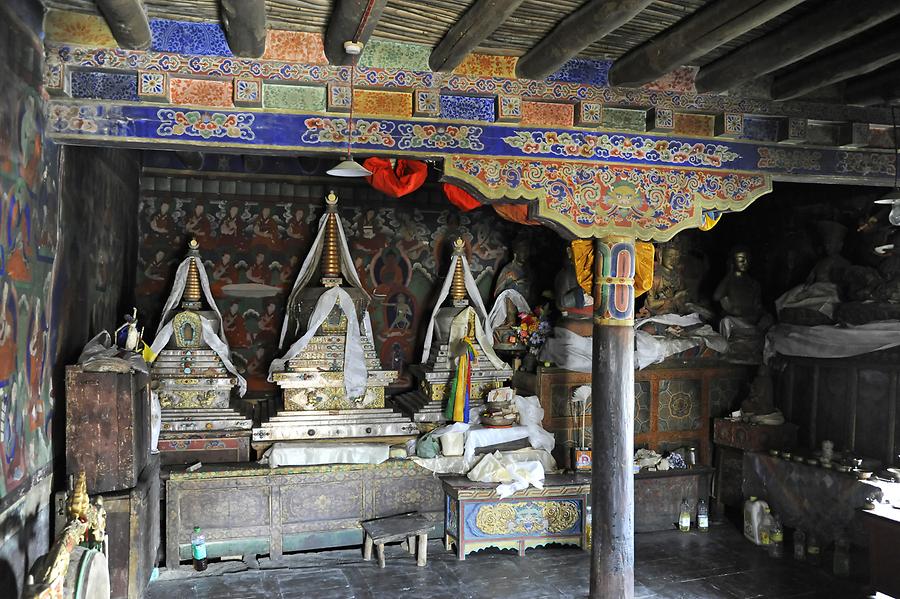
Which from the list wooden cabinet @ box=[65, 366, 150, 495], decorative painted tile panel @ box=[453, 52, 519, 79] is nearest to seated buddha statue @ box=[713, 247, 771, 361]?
decorative painted tile panel @ box=[453, 52, 519, 79]

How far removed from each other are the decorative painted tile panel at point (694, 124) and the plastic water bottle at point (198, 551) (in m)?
5.47

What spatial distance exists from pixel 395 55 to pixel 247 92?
1088mm

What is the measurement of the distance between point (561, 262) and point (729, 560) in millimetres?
3864

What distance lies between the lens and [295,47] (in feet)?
16.3

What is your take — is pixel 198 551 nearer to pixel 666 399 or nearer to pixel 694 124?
pixel 666 399

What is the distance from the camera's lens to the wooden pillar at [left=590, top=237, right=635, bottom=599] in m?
5.67

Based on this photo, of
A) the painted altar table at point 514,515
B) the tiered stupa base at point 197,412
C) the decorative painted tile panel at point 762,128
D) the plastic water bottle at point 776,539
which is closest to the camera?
the decorative painted tile panel at point 762,128

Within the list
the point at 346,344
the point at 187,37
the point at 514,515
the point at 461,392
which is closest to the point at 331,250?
the point at 346,344

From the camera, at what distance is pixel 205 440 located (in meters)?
6.93

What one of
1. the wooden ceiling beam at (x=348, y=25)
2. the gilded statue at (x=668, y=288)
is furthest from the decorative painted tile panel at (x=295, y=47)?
the gilded statue at (x=668, y=288)

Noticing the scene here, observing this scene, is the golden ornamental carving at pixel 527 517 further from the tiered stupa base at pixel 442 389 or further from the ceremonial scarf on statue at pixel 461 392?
the tiered stupa base at pixel 442 389

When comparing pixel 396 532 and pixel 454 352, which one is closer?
pixel 396 532

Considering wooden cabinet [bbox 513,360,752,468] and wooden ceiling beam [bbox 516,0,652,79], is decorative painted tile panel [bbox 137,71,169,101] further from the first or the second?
wooden cabinet [bbox 513,360,752,468]

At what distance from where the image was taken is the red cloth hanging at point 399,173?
6615 millimetres
